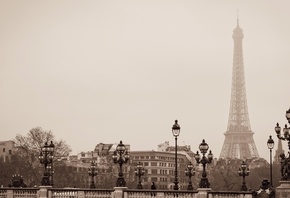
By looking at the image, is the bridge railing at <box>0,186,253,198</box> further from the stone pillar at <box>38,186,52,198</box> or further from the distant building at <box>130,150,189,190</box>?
the distant building at <box>130,150,189,190</box>

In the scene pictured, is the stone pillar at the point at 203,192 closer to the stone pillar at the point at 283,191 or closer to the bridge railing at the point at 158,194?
the bridge railing at the point at 158,194

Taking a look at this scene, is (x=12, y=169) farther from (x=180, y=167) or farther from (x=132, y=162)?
(x=180, y=167)

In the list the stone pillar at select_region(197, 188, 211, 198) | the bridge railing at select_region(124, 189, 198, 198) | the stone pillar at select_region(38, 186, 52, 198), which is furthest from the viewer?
the stone pillar at select_region(38, 186, 52, 198)

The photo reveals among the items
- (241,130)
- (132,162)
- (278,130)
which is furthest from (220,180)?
(278,130)

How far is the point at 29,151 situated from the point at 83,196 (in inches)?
2209

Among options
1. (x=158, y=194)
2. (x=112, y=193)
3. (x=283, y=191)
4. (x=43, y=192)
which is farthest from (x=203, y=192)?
(x=43, y=192)

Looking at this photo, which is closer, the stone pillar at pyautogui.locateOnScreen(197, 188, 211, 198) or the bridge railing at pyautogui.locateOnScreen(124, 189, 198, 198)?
the stone pillar at pyautogui.locateOnScreen(197, 188, 211, 198)

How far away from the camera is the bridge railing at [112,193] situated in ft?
141

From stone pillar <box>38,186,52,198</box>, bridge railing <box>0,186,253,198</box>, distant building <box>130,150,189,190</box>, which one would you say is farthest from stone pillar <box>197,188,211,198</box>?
distant building <box>130,150,189,190</box>

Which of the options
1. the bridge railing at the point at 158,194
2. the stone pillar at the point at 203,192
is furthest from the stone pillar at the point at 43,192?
the stone pillar at the point at 203,192

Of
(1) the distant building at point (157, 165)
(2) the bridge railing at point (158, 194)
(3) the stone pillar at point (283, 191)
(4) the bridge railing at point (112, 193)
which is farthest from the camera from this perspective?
(1) the distant building at point (157, 165)

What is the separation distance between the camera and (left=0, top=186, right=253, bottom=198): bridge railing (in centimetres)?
4297

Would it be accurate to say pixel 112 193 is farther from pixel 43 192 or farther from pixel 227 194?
pixel 227 194

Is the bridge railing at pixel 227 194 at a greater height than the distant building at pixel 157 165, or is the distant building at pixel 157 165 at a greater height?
the distant building at pixel 157 165
